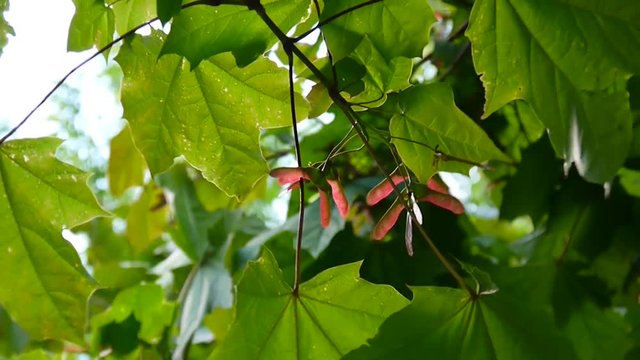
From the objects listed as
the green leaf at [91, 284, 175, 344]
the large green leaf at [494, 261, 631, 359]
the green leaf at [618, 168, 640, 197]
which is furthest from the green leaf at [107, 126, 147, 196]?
the green leaf at [618, 168, 640, 197]

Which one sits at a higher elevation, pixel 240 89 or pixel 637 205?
pixel 240 89

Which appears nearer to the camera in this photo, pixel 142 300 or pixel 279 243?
pixel 279 243

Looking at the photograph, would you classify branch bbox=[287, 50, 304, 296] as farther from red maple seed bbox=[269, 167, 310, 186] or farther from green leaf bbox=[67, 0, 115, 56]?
green leaf bbox=[67, 0, 115, 56]

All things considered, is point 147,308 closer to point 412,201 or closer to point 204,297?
point 204,297

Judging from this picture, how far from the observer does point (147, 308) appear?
1.02 meters

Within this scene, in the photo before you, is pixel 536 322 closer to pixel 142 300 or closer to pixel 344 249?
pixel 344 249

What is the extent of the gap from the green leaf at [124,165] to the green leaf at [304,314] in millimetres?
588

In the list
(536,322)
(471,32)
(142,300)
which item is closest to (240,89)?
(471,32)

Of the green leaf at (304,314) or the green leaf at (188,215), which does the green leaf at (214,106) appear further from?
the green leaf at (188,215)

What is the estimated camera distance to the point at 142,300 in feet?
3.35

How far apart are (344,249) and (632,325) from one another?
34 centimetres

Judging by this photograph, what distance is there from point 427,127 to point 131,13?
0.27m

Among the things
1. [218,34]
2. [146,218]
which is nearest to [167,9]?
[218,34]

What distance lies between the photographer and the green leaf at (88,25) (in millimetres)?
625
